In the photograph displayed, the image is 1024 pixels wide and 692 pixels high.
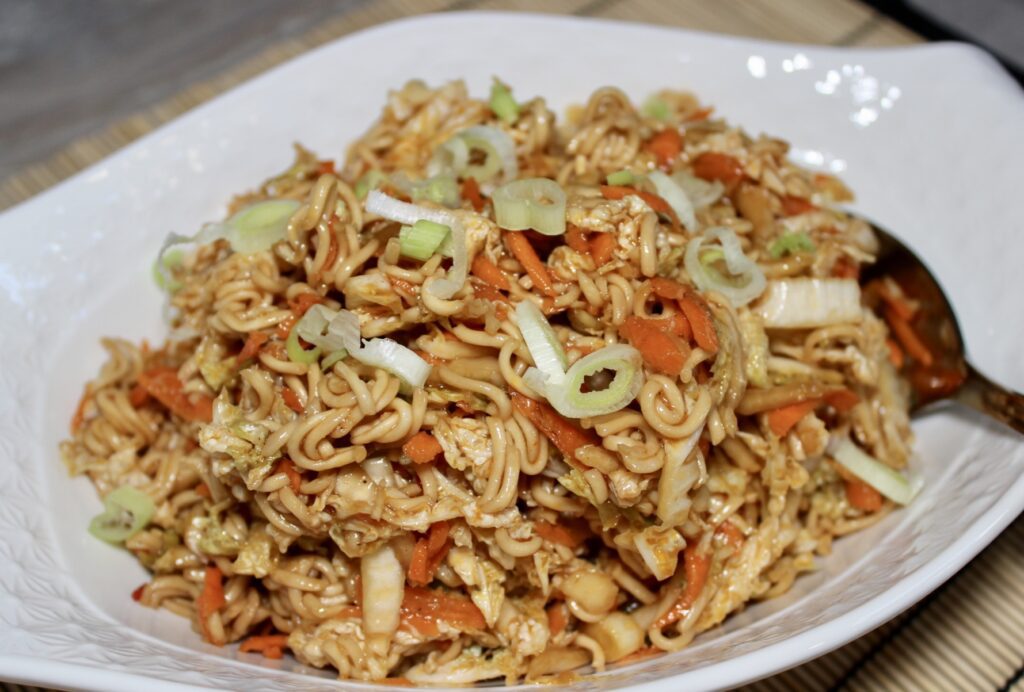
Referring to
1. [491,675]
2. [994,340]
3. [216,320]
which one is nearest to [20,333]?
[216,320]

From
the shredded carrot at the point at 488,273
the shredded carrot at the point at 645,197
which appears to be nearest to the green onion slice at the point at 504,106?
the shredded carrot at the point at 645,197

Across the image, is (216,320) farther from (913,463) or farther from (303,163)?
(913,463)

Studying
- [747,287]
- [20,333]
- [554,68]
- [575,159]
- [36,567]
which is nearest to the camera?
[36,567]

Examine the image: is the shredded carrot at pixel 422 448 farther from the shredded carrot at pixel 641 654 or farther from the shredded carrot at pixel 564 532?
the shredded carrot at pixel 641 654

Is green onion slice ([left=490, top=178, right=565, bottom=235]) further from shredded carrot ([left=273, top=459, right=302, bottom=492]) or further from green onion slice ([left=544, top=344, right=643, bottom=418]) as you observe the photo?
shredded carrot ([left=273, top=459, right=302, bottom=492])

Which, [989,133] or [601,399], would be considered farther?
[989,133]
